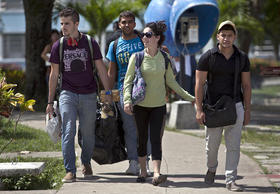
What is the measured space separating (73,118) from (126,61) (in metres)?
0.90

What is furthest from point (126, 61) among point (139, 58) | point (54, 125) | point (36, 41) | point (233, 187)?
point (36, 41)

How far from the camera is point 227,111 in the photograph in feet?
20.9

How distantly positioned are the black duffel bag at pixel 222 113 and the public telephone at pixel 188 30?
22.1 ft

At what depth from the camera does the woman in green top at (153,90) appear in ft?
22.0

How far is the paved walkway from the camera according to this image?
6465 mm

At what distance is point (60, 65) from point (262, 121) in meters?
7.55

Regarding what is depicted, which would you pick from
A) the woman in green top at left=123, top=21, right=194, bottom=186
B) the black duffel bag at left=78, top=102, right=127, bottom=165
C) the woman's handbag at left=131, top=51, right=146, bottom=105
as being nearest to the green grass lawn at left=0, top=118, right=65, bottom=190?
the black duffel bag at left=78, top=102, right=127, bottom=165

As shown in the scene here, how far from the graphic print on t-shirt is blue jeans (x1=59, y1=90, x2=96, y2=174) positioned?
0.27 meters

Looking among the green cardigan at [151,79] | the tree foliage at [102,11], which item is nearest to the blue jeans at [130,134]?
the green cardigan at [151,79]

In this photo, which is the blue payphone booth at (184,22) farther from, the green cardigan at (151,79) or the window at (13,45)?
the window at (13,45)

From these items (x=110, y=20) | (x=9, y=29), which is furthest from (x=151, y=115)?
(x=9, y=29)

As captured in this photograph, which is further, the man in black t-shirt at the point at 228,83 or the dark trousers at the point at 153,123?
the dark trousers at the point at 153,123

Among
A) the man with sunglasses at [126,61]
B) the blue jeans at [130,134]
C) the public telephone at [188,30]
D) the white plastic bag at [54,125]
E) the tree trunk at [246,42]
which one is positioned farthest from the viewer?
the tree trunk at [246,42]

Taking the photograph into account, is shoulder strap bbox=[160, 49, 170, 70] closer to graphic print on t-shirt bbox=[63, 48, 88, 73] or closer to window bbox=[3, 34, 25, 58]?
graphic print on t-shirt bbox=[63, 48, 88, 73]
